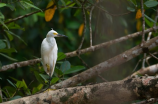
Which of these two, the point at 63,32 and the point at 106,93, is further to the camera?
the point at 63,32

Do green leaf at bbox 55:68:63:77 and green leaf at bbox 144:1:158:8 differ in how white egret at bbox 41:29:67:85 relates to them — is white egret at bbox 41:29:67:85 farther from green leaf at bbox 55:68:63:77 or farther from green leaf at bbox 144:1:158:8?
green leaf at bbox 144:1:158:8

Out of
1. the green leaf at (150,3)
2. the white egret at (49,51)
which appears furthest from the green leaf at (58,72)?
the green leaf at (150,3)

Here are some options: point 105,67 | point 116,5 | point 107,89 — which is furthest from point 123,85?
point 116,5

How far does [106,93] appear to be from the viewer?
1.87 meters

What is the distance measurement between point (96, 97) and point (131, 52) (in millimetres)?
983

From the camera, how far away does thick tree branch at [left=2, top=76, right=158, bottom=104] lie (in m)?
1.73

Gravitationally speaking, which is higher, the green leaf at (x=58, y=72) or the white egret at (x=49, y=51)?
the white egret at (x=49, y=51)

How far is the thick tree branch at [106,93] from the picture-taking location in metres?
1.73

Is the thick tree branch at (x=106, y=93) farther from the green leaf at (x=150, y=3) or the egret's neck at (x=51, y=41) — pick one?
the green leaf at (x=150, y=3)

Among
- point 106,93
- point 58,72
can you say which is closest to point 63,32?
point 58,72

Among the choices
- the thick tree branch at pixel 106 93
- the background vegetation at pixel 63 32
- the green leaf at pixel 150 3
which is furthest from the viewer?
the background vegetation at pixel 63 32

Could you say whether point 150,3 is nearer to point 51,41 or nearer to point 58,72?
point 51,41

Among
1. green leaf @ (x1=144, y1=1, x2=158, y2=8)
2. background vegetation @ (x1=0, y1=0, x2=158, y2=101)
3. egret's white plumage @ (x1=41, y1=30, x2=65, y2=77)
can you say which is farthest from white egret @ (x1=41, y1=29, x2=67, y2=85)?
green leaf @ (x1=144, y1=1, x2=158, y2=8)

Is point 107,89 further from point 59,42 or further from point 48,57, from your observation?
point 59,42
